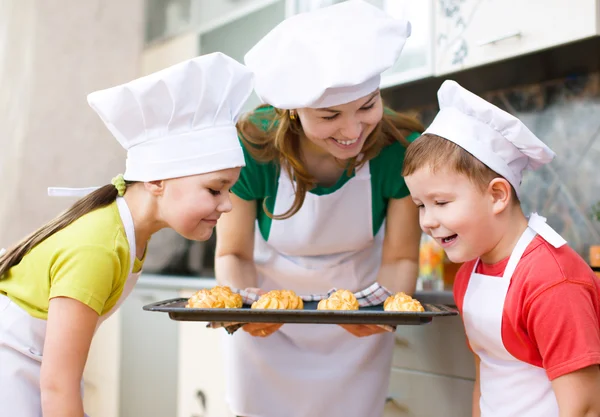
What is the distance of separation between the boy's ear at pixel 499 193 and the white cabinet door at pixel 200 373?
1.41 meters

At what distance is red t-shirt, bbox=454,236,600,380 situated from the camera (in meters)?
0.97

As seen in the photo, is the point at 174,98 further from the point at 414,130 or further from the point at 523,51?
the point at 523,51

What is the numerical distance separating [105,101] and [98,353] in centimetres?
196

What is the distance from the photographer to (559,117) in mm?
1986

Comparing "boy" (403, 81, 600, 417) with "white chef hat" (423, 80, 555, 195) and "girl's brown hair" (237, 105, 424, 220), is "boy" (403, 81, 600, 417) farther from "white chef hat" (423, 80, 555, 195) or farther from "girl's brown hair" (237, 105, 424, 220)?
"girl's brown hair" (237, 105, 424, 220)

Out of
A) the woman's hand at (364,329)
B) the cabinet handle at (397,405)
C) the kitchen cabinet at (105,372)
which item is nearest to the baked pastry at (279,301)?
the woman's hand at (364,329)

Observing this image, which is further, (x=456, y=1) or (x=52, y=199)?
(x=52, y=199)

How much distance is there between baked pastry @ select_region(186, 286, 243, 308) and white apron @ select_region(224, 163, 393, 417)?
211mm

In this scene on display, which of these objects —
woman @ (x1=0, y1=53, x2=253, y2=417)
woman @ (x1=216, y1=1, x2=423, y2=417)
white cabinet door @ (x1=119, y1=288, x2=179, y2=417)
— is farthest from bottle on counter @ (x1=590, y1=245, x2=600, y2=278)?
white cabinet door @ (x1=119, y1=288, x2=179, y2=417)

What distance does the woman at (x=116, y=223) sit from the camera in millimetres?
1032

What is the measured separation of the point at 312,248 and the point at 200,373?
115 centimetres

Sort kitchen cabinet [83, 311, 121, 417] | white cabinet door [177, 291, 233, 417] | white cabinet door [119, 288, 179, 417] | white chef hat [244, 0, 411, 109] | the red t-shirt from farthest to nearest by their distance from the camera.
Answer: kitchen cabinet [83, 311, 121, 417]
white cabinet door [119, 288, 179, 417]
white cabinet door [177, 291, 233, 417]
white chef hat [244, 0, 411, 109]
the red t-shirt

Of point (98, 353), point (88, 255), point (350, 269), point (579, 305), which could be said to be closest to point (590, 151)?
point (350, 269)

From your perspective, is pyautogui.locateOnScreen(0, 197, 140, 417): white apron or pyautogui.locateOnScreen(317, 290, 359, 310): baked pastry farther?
pyautogui.locateOnScreen(317, 290, 359, 310): baked pastry
